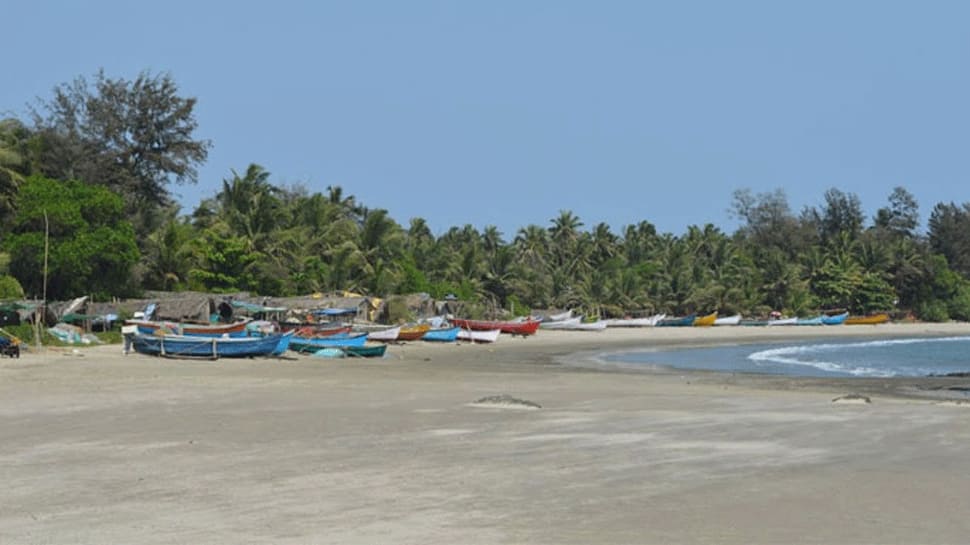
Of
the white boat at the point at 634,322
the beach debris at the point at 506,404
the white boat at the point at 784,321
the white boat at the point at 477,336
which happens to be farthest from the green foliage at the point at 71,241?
the white boat at the point at 784,321

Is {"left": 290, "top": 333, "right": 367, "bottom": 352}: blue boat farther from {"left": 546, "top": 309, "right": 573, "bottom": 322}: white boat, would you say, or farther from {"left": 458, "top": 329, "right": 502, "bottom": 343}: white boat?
{"left": 546, "top": 309, "right": 573, "bottom": 322}: white boat

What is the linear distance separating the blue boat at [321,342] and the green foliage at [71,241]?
37.5 feet

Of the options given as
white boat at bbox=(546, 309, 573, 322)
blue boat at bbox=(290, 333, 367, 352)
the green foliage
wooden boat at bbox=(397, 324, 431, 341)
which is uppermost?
the green foliage

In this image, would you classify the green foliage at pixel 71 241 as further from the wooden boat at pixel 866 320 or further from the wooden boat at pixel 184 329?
the wooden boat at pixel 866 320

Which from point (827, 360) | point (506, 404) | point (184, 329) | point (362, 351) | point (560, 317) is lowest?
point (827, 360)

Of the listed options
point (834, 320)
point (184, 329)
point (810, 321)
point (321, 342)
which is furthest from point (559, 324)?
point (184, 329)

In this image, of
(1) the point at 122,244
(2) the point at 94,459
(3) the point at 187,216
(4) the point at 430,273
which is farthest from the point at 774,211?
(2) the point at 94,459

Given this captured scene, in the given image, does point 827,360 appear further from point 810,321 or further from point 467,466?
point 810,321

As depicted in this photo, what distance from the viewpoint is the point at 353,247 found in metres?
64.7

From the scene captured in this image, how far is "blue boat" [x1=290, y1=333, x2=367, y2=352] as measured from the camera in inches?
1540

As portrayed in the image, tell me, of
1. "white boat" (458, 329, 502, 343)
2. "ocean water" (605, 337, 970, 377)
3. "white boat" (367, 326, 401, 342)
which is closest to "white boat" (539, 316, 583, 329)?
"ocean water" (605, 337, 970, 377)

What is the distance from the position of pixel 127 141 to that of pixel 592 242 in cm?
5026

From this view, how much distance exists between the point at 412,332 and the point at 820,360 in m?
18.8

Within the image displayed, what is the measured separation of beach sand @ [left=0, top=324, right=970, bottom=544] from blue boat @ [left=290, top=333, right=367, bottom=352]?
14.7 meters
